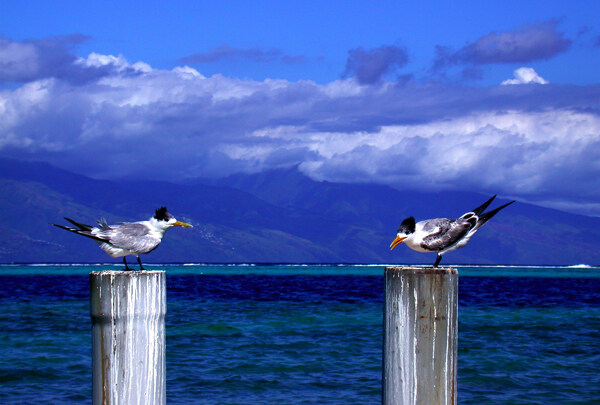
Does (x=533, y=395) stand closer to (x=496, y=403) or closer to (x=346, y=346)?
(x=496, y=403)

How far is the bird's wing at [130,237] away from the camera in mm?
8391

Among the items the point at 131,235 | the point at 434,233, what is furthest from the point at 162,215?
the point at 434,233

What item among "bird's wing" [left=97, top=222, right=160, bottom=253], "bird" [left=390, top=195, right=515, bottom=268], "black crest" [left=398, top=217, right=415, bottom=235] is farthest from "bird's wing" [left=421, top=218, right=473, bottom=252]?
"bird's wing" [left=97, top=222, right=160, bottom=253]

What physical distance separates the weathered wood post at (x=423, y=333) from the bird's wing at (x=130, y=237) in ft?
11.3

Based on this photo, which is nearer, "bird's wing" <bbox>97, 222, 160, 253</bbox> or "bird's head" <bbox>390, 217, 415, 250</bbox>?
"bird's head" <bbox>390, 217, 415, 250</bbox>

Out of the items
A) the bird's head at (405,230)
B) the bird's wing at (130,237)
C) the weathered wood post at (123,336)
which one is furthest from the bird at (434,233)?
the weathered wood post at (123,336)

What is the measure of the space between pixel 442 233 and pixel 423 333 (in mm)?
2367

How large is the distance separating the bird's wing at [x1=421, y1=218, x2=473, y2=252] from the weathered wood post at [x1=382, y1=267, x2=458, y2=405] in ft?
6.81

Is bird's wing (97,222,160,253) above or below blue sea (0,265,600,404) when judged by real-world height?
above

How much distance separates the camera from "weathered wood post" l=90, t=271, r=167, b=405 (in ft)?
19.9

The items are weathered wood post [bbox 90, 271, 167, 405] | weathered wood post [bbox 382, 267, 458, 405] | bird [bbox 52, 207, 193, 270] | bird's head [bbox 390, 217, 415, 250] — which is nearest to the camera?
weathered wood post [bbox 382, 267, 458, 405]

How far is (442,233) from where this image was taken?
26.5 feet

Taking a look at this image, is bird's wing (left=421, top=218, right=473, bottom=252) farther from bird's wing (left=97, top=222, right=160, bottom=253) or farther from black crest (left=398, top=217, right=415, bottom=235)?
bird's wing (left=97, top=222, right=160, bottom=253)

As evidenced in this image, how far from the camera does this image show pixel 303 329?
25.8 m
